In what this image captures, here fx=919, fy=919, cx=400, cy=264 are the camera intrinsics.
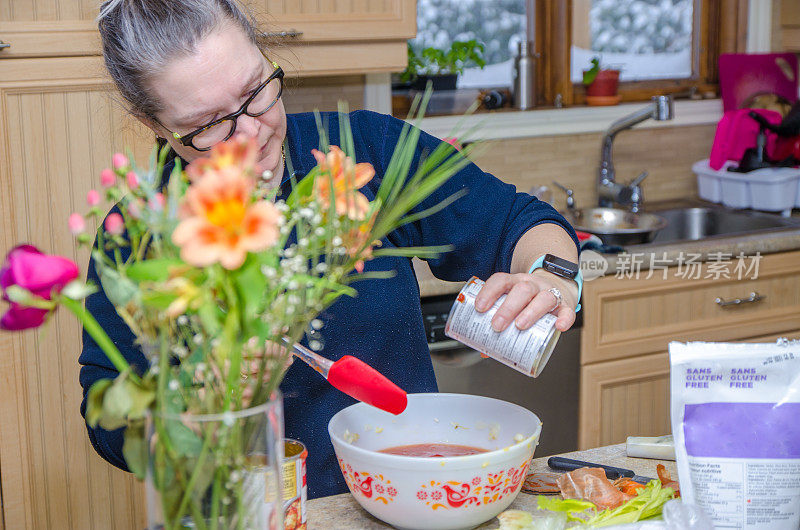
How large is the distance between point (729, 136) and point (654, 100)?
0.36 metres

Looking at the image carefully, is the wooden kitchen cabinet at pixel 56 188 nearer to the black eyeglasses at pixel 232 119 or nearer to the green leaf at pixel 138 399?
the black eyeglasses at pixel 232 119

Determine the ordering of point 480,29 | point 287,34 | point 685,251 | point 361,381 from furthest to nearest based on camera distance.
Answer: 1. point 480,29
2. point 685,251
3. point 287,34
4. point 361,381

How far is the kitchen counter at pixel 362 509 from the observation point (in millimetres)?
996

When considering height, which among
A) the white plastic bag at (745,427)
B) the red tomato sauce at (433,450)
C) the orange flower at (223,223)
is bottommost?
the red tomato sauce at (433,450)

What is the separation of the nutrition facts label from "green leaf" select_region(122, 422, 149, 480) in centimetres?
52

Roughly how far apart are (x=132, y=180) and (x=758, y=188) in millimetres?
2509

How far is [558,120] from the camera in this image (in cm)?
284

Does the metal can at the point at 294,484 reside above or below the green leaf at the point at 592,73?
below

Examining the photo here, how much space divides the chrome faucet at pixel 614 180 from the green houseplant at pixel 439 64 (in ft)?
1.50

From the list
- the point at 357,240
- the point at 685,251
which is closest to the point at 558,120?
the point at 685,251

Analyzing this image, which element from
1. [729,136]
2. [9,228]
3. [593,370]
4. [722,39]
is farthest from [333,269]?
[722,39]

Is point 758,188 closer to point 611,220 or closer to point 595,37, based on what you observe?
point 611,220

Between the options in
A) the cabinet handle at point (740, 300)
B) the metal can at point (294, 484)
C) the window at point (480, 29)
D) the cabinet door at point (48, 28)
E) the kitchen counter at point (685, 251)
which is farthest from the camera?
the window at point (480, 29)

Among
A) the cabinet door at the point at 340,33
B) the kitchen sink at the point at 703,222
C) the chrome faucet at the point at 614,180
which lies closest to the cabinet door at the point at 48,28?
the cabinet door at the point at 340,33
